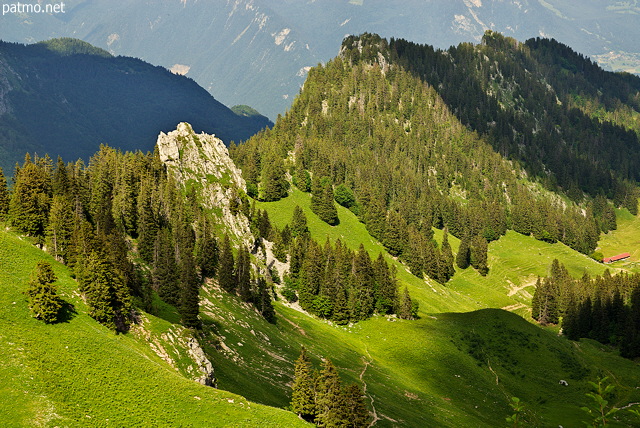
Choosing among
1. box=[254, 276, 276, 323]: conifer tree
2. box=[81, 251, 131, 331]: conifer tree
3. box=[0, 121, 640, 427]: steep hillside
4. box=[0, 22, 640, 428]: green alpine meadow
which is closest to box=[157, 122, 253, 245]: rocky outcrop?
box=[0, 121, 640, 427]: steep hillside

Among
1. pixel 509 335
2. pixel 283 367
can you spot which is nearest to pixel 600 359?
pixel 509 335

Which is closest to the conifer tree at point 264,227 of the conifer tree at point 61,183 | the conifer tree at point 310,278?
the conifer tree at point 310,278

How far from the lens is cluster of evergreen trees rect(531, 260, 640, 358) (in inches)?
5984

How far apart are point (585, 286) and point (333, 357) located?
430ft

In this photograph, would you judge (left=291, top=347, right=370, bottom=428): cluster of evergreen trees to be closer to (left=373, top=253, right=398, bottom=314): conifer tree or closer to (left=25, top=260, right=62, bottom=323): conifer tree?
(left=25, top=260, right=62, bottom=323): conifer tree

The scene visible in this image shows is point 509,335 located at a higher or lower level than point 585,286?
lower

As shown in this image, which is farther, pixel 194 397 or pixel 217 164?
pixel 217 164

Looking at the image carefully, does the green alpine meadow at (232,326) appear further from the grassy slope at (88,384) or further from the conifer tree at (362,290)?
the conifer tree at (362,290)

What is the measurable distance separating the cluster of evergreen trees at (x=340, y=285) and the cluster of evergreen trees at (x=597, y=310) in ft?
206

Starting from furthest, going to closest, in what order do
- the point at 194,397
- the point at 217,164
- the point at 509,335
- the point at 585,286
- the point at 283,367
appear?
the point at 585,286 → the point at 217,164 → the point at 509,335 → the point at 283,367 → the point at 194,397

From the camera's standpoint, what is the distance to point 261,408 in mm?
56531

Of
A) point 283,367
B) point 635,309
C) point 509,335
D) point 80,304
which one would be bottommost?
point 283,367

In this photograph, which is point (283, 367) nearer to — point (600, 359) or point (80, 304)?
point (80, 304)

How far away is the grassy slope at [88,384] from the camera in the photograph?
149ft
